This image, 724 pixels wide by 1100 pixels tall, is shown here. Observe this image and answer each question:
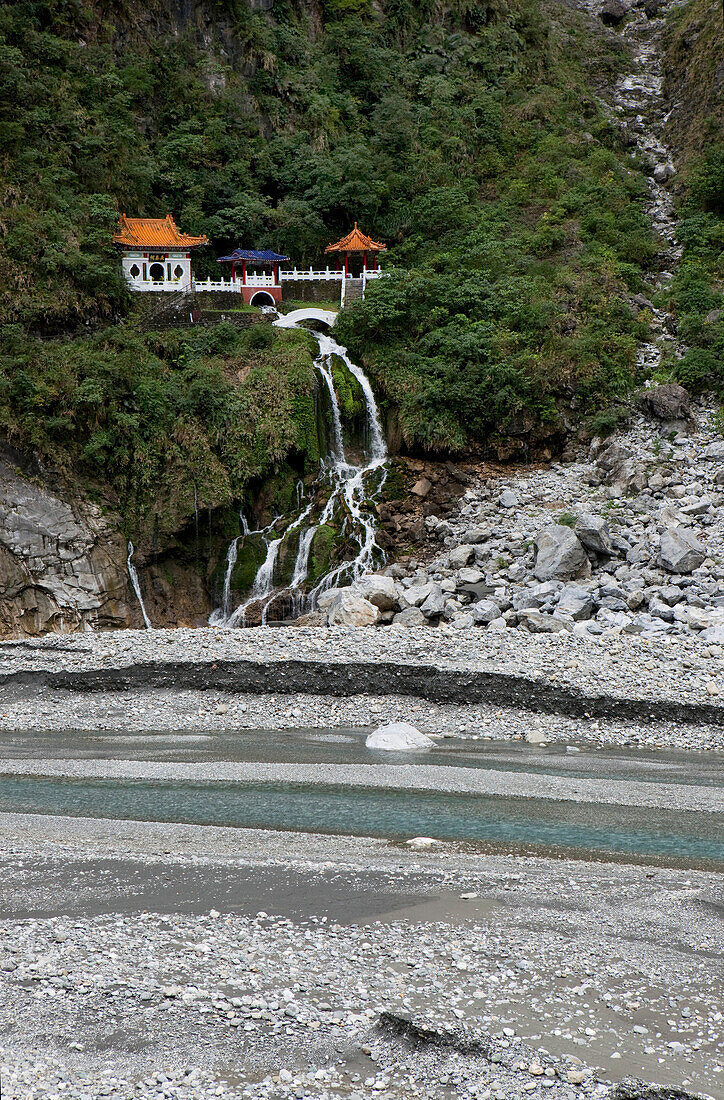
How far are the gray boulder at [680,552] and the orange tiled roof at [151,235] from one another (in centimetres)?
2330

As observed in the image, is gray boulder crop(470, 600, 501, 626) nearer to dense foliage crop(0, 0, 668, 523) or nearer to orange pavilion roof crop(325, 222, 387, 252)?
dense foliage crop(0, 0, 668, 523)

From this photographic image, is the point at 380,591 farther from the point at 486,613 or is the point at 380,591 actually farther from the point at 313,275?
the point at 313,275

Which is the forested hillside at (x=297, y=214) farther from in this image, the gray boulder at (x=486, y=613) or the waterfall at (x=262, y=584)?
the gray boulder at (x=486, y=613)

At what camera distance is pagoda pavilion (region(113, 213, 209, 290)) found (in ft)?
105

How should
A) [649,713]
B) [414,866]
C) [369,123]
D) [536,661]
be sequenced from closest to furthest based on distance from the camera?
[414,866] → [649,713] → [536,661] → [369,123]

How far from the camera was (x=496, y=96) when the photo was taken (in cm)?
4488

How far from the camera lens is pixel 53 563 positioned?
22.5m

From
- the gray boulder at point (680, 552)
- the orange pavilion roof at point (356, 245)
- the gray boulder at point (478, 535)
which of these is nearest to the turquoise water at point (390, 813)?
the gray boulder at point (680, 552)

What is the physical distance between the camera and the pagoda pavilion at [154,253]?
31938 mm

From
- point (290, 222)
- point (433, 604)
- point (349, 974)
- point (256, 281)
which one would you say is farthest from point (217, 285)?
point (349, 974)

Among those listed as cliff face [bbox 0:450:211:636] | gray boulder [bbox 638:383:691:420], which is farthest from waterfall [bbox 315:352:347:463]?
gray boulder [bbox 638:383:691:420]

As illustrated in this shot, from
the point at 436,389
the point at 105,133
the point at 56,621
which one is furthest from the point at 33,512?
the point at 105,133

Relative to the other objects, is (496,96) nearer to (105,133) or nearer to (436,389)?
(105,133)

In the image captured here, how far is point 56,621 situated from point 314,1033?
60.7 feet
